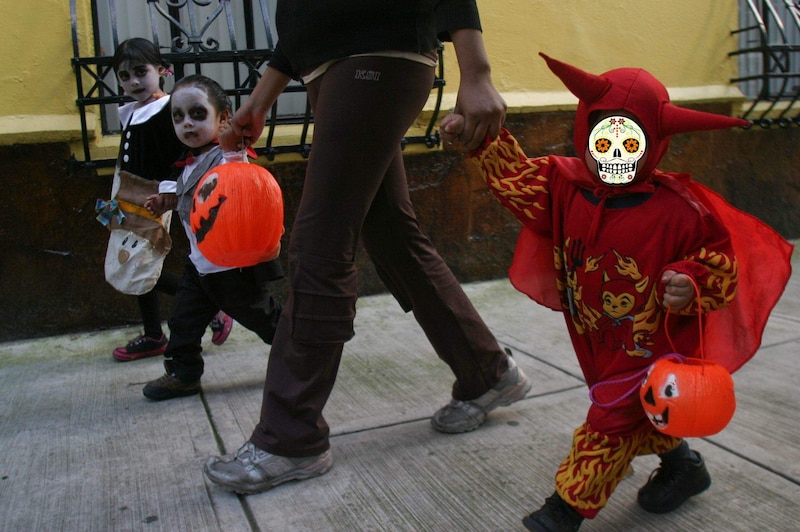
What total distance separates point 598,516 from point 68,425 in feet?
6.46

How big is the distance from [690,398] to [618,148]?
65 cm

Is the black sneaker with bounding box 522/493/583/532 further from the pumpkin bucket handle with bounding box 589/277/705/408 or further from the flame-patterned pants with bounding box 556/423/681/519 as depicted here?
the pumpkin bucket handle with bounding box 589/277/705/408

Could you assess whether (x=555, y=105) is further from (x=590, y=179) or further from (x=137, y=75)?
(x=590, y=179)

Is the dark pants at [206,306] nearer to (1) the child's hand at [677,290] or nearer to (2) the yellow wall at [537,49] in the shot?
(2) the yellow wall at [537,49]

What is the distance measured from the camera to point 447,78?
15.7 feet

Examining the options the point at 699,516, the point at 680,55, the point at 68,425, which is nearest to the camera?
the point at 699,516

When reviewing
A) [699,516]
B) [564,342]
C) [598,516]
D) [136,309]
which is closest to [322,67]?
[598,516]

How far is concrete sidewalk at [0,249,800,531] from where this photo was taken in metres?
2.10

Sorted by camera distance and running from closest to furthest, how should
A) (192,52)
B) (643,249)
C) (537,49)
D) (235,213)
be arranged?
(643,249), (235,213), (192,52), (537,49)

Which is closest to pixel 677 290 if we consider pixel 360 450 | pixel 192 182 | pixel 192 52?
pixel 360 450

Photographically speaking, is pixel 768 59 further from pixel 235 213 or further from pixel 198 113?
pixel 235 213

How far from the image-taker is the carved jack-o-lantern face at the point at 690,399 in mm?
1665

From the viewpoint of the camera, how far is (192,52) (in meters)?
3.98

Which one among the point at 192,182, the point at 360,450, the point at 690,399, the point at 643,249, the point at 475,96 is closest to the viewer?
the point at 690,399
